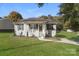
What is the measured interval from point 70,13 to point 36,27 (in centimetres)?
66

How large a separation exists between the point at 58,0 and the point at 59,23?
41cm

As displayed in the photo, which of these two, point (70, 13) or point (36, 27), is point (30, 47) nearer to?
point (36, 27)

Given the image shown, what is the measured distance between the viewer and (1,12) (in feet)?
32.4

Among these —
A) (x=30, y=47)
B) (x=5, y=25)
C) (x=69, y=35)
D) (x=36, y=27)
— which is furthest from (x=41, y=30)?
(x=5, y=25)

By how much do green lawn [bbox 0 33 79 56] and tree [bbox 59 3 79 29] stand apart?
0.42 m

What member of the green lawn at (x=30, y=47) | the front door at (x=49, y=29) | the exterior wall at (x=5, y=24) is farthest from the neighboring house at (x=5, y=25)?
the front door at (x=49, y=29)

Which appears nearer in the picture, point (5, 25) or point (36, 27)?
point (5, 25)

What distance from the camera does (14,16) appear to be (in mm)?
9867

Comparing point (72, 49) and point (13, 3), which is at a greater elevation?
point (13, 3)

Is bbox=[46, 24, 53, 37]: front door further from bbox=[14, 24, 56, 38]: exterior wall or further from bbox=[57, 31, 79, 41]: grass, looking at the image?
bbox=[57, 31, 79, 41]: grass

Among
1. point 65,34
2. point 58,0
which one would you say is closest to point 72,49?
point 65,34

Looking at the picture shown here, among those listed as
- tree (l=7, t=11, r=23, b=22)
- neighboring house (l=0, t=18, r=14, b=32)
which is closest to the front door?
tree (l=7, t=11, r=23, b=22)

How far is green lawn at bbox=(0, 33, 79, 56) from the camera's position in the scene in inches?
388

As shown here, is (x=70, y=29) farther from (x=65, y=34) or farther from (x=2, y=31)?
(x=2, y=31)
